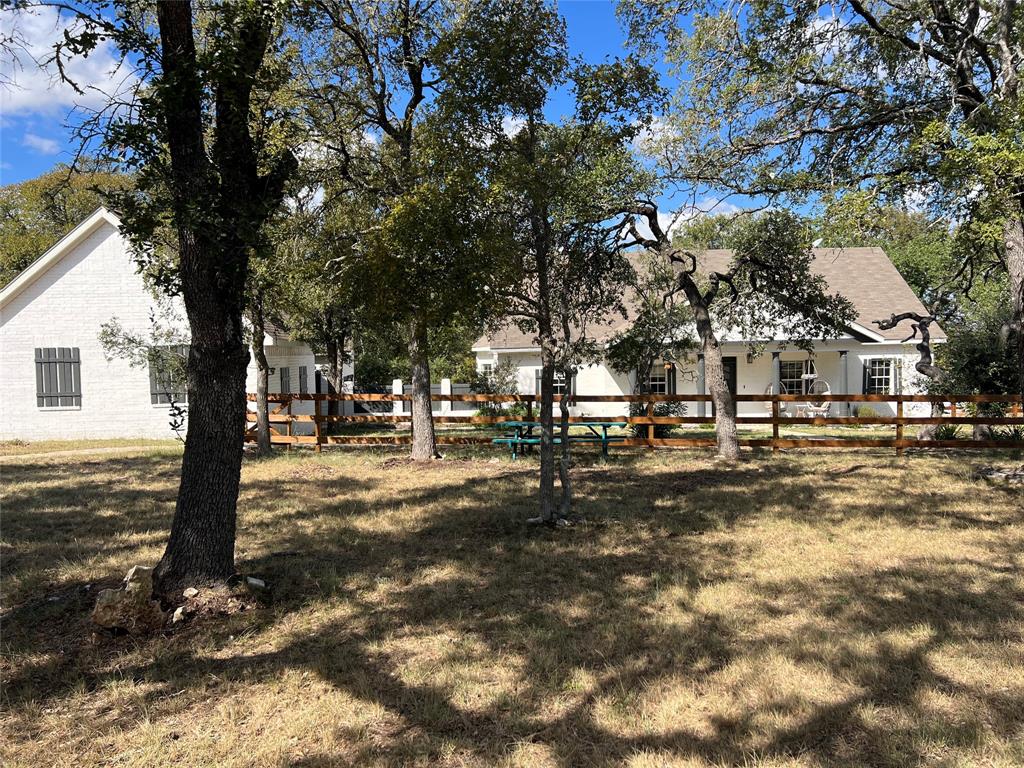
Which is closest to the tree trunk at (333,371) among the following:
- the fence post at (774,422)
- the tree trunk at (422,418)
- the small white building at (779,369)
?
the small white building at (779,369)

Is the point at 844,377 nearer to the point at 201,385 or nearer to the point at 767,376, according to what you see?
the point at 767,376

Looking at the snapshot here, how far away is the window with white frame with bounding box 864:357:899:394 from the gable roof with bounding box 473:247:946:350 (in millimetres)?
844

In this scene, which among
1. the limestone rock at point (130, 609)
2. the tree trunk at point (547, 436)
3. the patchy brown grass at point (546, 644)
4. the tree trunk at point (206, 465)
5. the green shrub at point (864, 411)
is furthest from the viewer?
the green shrub at point (864, 411)

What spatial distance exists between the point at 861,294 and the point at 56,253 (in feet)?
82.3

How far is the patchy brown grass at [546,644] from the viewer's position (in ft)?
10.8

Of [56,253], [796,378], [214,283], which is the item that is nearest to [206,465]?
[214,283]

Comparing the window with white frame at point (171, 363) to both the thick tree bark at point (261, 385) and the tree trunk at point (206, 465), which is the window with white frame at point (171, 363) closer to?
the thick tree bark at point (261, 385)

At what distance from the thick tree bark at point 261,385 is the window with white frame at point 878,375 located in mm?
17965

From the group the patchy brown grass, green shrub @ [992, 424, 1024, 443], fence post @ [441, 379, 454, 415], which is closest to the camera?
the patchy brown grass

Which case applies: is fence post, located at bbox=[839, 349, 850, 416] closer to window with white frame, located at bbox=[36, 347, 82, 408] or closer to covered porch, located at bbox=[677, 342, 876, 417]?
covered porch, located at bbox=[677, 342, 876, 417]

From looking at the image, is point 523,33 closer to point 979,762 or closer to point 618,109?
point 618,109

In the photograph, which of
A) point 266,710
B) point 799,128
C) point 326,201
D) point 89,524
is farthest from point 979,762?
point 326,201

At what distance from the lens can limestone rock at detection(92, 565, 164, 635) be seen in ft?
15.2

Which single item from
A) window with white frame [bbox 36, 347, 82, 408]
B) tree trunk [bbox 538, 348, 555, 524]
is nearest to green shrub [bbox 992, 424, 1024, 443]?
tree trunk [bbox 538, 348, 555, 524]
